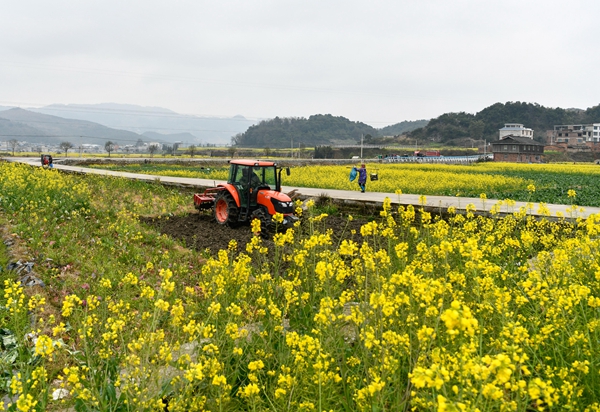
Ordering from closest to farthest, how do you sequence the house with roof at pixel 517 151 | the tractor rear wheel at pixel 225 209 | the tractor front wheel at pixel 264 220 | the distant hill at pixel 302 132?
the tractor front wheel at pixel 264 220 → the tractor rear wheel at pixel 225 209 → the house with roof at pixel 517 151 → the distant hill at pixel 302 132

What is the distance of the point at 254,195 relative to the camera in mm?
11820

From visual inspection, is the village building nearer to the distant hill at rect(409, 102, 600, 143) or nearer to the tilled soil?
the distant hill at rect(409, 102, 600, 143)

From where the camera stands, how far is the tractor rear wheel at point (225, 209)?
12.0 meters

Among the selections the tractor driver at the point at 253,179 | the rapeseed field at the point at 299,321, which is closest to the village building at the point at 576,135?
the tractor driver at the point at 253,179

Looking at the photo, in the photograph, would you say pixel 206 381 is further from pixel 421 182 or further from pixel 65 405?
pixel 421 182

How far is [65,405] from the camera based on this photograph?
3.81 metres

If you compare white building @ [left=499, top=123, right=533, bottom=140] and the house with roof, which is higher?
white building @ [left=499, top=123, right=533, bottom=140]

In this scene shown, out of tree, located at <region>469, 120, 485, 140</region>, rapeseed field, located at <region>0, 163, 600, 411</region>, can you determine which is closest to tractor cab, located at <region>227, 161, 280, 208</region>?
rapeseed field, located at <region>0, 163, 600, 411</region>

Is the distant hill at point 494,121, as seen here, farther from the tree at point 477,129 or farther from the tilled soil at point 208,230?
the tilled soil at point 208,230

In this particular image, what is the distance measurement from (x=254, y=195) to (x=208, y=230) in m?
1.50

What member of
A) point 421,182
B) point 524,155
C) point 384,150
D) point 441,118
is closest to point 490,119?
point 441,118

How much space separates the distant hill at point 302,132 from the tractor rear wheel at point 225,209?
431 ft

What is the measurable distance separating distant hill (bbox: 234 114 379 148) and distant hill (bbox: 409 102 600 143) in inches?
1568

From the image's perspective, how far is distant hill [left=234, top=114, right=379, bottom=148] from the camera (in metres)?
154
